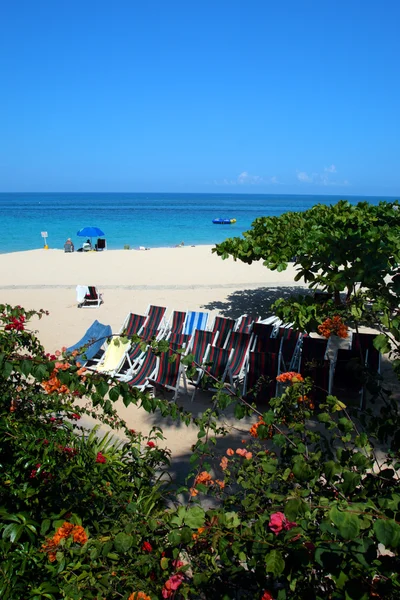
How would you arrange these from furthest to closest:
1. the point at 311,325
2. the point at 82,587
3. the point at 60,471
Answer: the point at 311,325 → the point at 60,471 → the point at 82,587

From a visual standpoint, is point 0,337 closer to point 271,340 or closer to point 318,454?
point 318,454

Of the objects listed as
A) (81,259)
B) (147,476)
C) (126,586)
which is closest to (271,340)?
(147,476)

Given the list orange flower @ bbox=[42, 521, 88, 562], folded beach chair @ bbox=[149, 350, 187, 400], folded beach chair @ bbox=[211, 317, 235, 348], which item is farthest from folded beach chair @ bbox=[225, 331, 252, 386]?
orange flower @ bbox=[42, 521, 88, 562]

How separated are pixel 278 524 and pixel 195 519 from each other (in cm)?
27

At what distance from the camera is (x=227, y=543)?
1622 mm

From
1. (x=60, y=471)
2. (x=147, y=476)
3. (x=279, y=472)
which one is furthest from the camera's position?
(x=147, y=476)

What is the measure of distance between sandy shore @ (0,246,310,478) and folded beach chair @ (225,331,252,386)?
504 millimetres

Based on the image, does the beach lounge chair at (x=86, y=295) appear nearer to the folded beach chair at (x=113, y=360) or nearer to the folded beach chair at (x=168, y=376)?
the folded beach chair at (x=113, y=360)

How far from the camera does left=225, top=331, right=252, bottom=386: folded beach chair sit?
6629 mm

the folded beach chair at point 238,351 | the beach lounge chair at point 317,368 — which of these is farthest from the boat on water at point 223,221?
the beach lounge chair at point 317,368

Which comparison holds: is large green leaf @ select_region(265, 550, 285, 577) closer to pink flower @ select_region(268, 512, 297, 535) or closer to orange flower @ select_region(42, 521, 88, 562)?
pink flower @ select_region(268, 512, 297, 535)

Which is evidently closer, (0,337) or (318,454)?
(318,454)

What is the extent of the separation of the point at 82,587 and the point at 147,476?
124 cm

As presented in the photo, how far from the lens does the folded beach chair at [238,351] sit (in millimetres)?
6629
